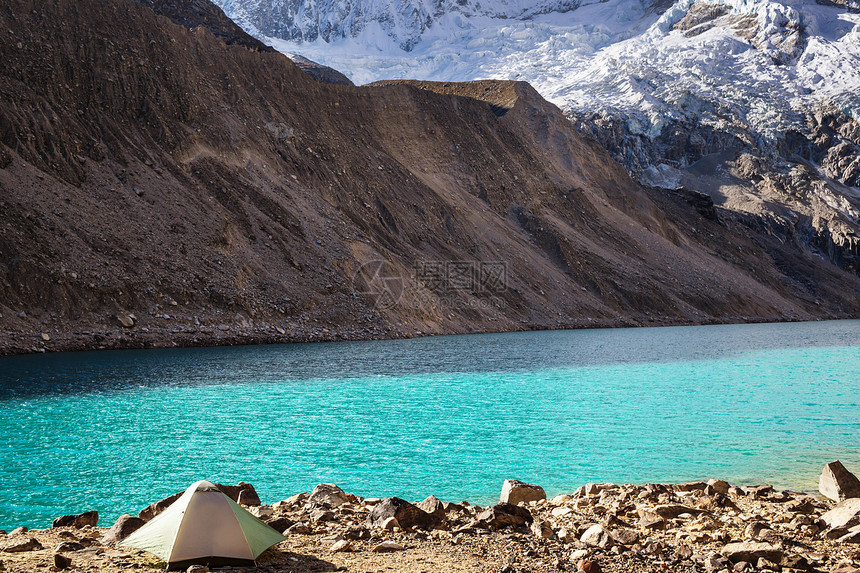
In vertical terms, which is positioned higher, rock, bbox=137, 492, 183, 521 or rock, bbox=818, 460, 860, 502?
rock, bbox=137, 492, 183, 521

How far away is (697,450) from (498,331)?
38.9 metres

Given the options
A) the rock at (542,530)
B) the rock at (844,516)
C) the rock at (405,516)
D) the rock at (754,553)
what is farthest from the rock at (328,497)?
the rock at (844,516)

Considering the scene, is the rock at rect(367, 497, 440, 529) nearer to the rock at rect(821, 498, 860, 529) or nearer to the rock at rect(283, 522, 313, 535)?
the rock at rect(283, 522, 313, 535)

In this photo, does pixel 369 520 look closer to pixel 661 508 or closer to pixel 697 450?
pixel 661 508

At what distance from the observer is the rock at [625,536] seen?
316 inches

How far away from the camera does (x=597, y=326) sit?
61.5 meters

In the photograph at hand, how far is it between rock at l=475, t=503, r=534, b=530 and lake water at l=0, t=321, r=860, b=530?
2994 millimetres

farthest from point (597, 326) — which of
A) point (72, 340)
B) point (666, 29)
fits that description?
point (666, 29)

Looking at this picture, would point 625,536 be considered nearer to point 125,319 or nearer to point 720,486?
point 720,486

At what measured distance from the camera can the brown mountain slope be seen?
128ft

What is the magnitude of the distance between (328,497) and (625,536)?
4199 millimetres

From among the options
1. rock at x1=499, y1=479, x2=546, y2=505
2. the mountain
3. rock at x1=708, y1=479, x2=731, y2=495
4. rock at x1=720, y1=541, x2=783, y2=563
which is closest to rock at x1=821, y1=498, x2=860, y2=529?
rock at x1=720, y1=541, x2=783, y2=563

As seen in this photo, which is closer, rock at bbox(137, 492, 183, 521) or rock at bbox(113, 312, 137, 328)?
rock at bbox(137, 492, 183, 521)

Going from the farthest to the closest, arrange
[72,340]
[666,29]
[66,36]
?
[666,29]
[66,36]
[72,340]
